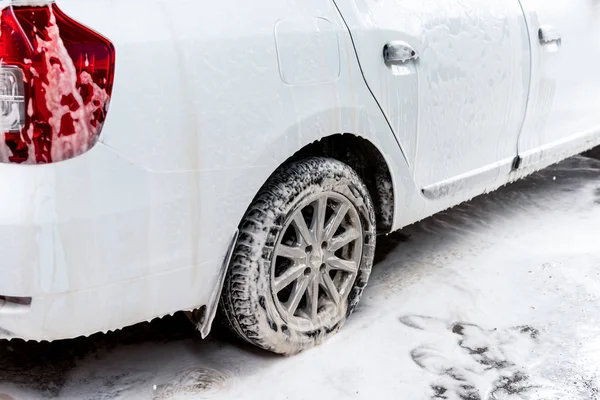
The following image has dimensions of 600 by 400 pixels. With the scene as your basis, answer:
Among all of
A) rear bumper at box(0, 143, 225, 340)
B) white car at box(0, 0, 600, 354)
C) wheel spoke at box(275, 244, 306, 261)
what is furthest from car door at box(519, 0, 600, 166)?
rear bumper at box(0, 143, 225, 340)

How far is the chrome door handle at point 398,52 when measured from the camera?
266 centimetres

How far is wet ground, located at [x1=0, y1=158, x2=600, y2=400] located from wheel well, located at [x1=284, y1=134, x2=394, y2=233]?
1.40ft

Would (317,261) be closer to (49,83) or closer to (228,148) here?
(228,148)

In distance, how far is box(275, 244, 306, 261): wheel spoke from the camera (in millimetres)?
2430

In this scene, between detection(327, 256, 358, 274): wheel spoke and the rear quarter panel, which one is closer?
the rear quarter panel

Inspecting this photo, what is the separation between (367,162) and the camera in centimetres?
281

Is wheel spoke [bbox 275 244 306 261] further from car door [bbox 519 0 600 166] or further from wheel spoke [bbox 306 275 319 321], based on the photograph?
car door [bbox 519 0 600 166]

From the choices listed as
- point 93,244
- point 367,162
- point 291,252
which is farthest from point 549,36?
point 93,244

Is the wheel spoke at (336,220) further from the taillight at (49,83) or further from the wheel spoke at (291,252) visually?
the taillight at (49,83)

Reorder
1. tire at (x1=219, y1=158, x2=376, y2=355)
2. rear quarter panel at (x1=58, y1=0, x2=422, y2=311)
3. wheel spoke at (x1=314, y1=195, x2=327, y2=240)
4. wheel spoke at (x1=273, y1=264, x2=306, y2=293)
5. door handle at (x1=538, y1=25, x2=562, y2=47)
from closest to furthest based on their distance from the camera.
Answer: rear quarter panel at (x1=58, y1=0, x2=422, y2=311) → tire at (x1=219, y1=158, x2=376, y2=355) → wheel spoke at (x1=273, y1=264, x2=306, y2=293) → wheel spoke at (x1=314, y1=195, x2=327, y2=240) → door handle at (x1=538, y1=25, x2=562, y2=47)

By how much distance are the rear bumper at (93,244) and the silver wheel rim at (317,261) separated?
0.43 metres

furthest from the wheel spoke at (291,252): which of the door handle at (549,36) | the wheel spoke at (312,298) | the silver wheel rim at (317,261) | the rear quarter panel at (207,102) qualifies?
the door handle at (549,36)

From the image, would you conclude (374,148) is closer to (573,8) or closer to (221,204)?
(221,204)

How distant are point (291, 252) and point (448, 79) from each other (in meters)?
1.02
